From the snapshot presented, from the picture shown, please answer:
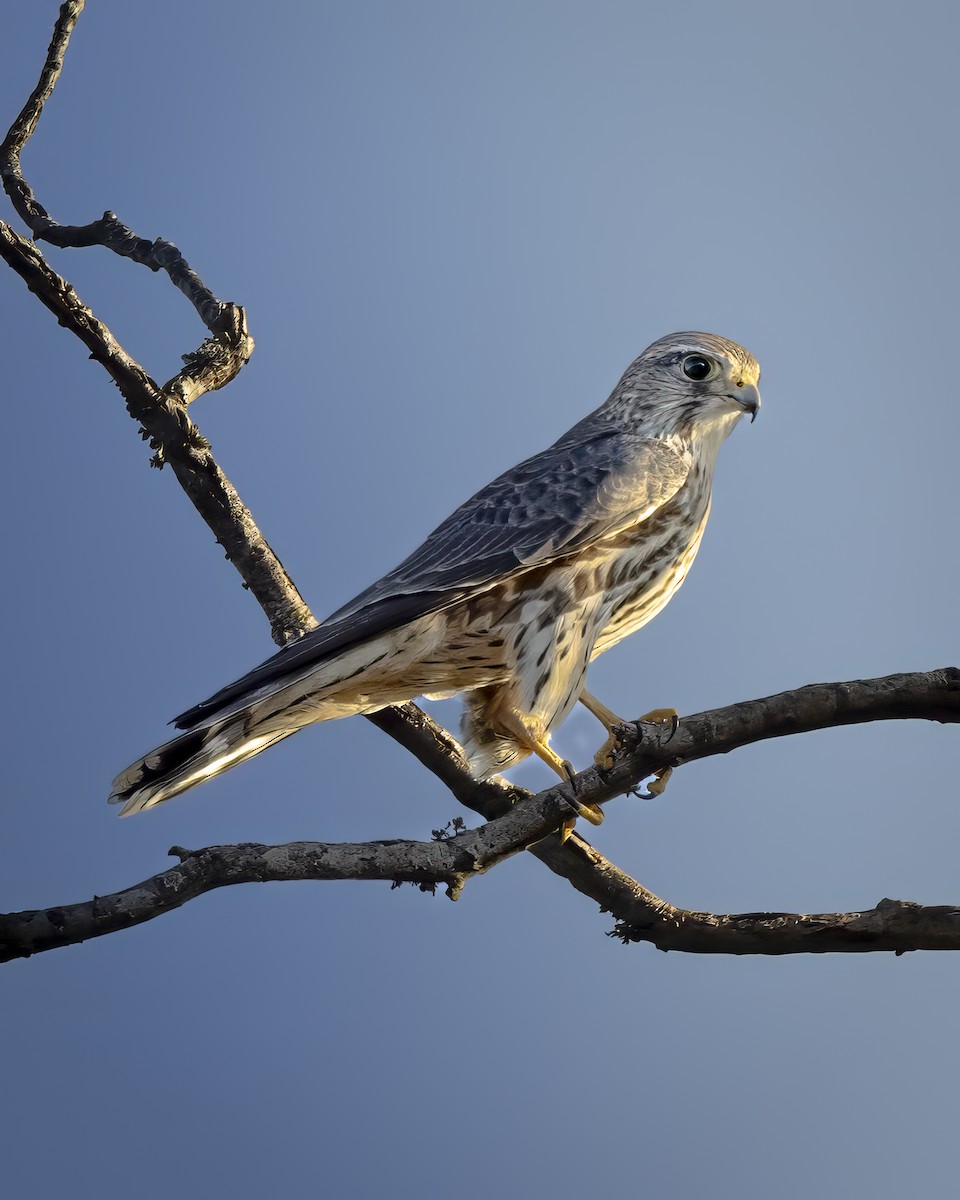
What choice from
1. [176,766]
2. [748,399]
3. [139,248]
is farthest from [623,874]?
[139,248]

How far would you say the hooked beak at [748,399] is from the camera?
291 cm

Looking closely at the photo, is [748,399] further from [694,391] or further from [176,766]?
[176,766]

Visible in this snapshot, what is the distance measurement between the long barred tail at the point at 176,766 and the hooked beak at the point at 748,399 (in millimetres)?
1357

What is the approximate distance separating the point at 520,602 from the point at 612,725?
13.4 inches

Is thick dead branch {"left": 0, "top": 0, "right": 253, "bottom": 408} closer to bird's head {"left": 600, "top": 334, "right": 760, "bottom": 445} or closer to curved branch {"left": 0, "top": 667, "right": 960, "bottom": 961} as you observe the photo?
bird's head {"left": 600, "top": 334, "right": 760, "bottom": 445}

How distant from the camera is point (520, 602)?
8.54ft

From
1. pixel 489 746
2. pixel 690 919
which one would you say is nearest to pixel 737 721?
pixel 690 919

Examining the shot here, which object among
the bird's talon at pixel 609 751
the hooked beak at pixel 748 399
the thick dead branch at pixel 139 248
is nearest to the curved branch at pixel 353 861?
the bird's talon at pixel 609 751

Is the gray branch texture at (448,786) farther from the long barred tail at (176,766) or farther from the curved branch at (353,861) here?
the long barred tail at (176,766)

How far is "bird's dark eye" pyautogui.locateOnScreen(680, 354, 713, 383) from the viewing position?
9.77ft

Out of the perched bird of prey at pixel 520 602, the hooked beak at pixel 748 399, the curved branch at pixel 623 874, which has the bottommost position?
the curved branch at pixel 623 874

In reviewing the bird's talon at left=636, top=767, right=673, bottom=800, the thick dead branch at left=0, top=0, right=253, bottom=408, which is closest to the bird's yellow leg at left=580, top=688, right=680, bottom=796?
the bird's talon at left=636, top=767, right=673, bottom=800

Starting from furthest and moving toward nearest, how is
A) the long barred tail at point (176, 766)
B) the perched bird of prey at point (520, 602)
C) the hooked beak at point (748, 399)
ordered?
the hooked beak at point (748, 399), the perched bird of prey at point (520, 602), the long barred tail at point (176, 766)

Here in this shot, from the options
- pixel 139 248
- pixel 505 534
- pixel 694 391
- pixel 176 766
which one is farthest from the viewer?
pixel 139 248
